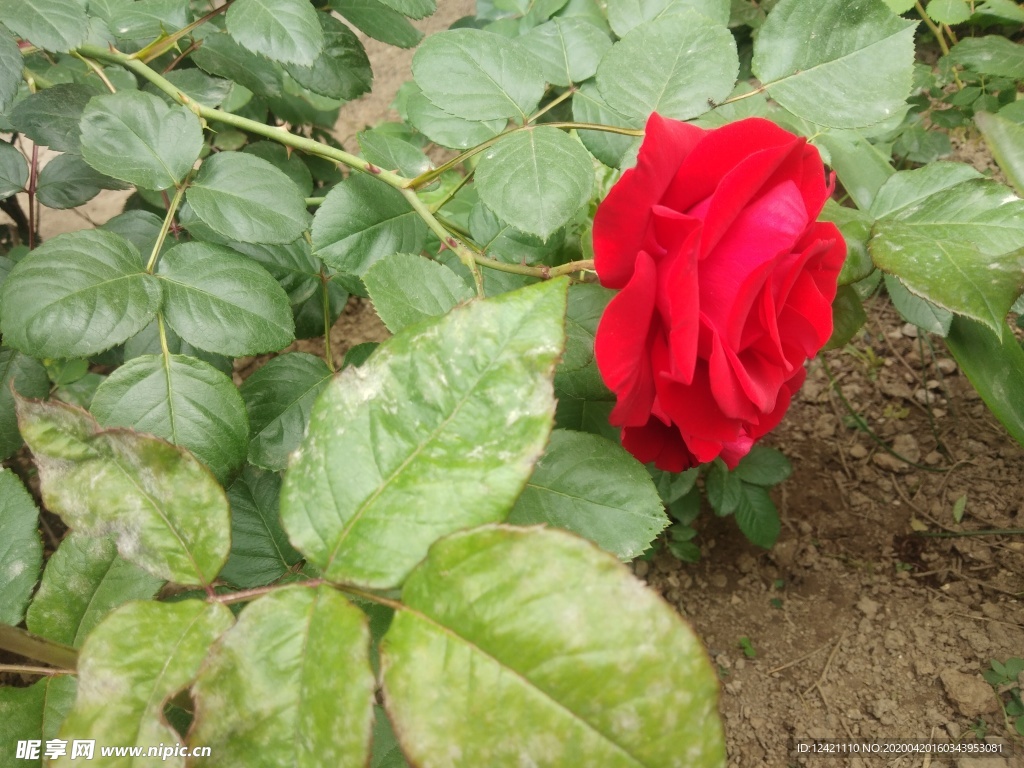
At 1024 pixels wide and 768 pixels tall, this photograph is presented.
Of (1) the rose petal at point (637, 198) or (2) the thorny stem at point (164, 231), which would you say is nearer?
(1) the rose petal at point (637, 198)

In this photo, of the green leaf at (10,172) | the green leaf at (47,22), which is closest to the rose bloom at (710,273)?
the green leaf at (47,22)

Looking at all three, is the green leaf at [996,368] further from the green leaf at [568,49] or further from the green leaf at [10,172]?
the green leaf at [10,172]

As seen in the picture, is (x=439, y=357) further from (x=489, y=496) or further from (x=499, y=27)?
(x=499, y=27)

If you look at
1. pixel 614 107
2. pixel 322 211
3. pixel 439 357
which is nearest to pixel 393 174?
pixel 322 211

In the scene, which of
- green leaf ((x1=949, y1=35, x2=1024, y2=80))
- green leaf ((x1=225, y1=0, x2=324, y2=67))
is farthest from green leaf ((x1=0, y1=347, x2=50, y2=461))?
green leaf ((x1=949, y1=35, x2=1024, y2=80))

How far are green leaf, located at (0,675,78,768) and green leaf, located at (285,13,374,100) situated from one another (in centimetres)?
72

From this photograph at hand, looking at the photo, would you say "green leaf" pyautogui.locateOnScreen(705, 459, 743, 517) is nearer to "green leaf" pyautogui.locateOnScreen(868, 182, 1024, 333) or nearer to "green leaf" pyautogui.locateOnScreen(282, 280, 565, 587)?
"green leaf" pyautogui.locateOnScreen(868, 182, 1024, 333)

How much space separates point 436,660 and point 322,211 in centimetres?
48

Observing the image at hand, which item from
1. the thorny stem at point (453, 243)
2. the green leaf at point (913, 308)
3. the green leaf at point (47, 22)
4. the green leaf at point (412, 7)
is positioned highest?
the green leaf at point (47, 22)

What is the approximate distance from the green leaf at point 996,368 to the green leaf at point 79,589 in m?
0.78

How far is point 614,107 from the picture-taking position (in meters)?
0.61

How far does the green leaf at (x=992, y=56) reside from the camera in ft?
3.81

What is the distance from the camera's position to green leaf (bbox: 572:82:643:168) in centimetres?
65

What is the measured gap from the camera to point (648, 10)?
2.31 feet
